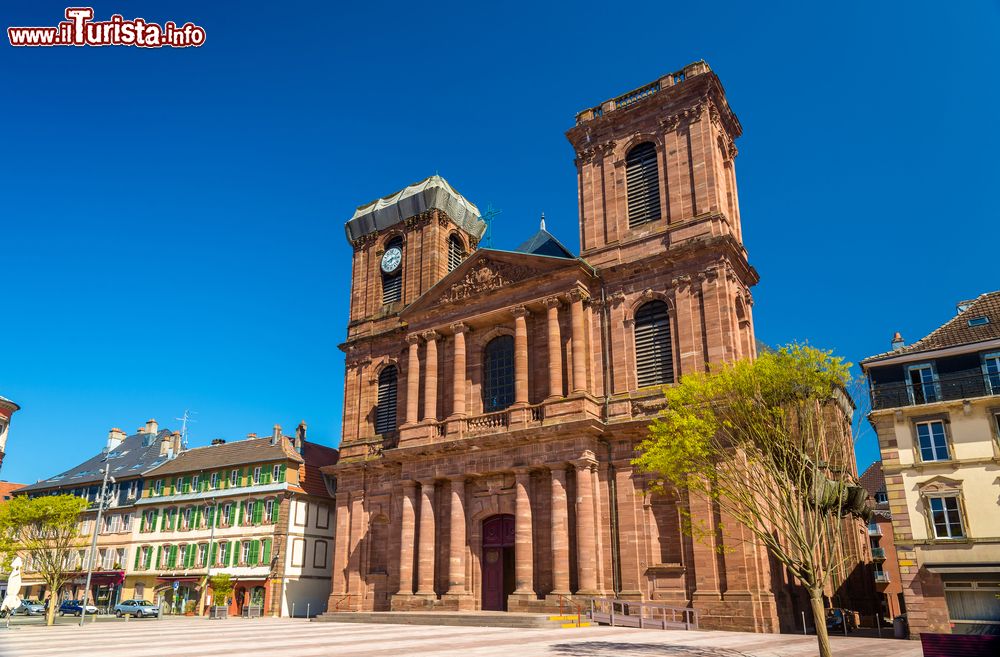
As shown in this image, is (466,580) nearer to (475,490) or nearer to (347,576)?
(475,490)

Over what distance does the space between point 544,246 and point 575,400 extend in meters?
10.3

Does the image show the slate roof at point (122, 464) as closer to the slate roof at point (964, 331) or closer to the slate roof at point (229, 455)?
the slate roof at point (229, 455)

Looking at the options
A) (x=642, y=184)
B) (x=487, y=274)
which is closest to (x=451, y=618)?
(x=487, y=274)

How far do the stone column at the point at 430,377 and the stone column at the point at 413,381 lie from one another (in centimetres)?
55

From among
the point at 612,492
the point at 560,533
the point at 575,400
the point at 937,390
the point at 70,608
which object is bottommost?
the point at 70,608

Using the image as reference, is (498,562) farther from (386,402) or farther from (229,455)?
(229,455)

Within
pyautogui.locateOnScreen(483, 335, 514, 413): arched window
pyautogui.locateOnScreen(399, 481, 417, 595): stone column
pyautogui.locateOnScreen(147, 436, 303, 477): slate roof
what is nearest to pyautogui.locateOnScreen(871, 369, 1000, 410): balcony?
pyautogui.locateOnScreen(483, 335, 514, 413): arched window

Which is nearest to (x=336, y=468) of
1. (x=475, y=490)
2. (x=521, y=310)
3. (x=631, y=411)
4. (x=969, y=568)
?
(x=475, y=490)

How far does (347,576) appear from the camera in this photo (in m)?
37.4

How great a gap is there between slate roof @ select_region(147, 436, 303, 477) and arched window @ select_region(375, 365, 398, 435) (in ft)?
39.1

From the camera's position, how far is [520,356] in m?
33.5

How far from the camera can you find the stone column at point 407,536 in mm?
33375

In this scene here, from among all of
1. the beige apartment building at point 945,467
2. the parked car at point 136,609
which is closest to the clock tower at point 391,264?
the parked car at point 136,609

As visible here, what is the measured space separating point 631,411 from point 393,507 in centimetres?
1315
